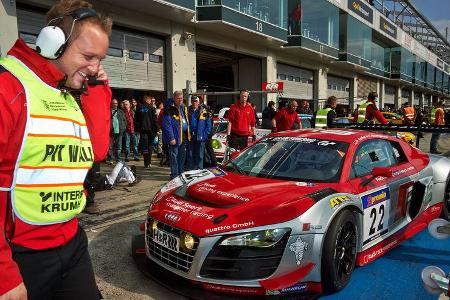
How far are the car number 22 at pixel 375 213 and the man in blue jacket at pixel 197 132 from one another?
14.9 feet

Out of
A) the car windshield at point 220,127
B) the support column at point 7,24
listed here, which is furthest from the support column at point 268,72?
the support column at point 7,24

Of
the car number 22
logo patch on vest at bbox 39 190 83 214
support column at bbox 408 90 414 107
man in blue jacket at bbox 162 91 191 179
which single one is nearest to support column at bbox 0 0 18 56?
man in blue jacket at bbox 162 91 191 179

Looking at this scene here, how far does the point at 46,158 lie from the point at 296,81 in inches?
927

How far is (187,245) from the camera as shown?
283 centimetres

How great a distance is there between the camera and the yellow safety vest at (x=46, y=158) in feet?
4.27

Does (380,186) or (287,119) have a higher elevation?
(287,119)

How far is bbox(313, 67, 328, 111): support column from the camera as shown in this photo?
2635 centimetres

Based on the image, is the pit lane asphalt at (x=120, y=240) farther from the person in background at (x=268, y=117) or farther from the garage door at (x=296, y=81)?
the garage door at (x=296, y=81)

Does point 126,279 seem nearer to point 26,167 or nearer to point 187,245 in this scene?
point 187,245

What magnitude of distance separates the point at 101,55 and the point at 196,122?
6201mm

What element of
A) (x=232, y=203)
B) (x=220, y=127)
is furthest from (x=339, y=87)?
(x=232, y=203)

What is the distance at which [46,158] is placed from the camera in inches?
53.3

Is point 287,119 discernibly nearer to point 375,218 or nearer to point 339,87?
point 375,218

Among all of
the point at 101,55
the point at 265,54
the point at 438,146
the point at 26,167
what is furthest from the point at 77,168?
the point at 265,54
